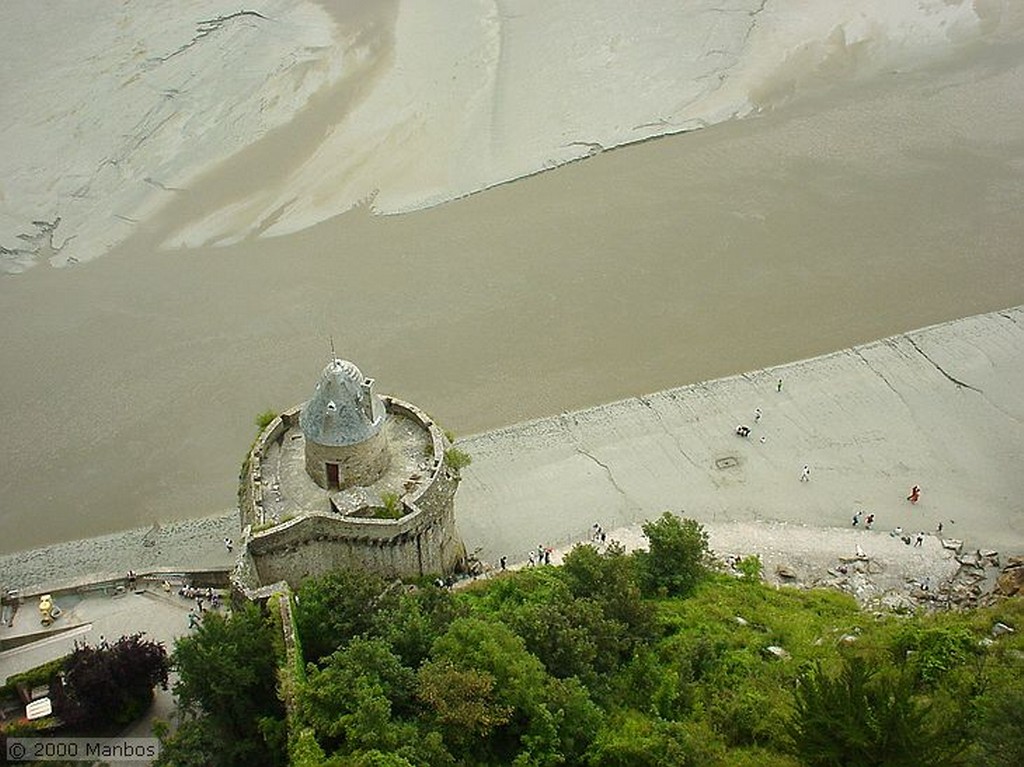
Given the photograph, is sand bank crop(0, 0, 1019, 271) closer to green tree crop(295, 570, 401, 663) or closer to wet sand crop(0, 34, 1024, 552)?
wet sand crop(0, 34, 1024, 552)

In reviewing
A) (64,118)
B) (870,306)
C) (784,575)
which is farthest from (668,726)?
(64,118)

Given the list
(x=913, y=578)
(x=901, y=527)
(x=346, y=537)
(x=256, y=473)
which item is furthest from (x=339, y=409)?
(x=901, y=527)

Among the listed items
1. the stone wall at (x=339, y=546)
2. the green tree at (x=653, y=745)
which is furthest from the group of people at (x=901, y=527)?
the stone wall at (x=339, y=546)

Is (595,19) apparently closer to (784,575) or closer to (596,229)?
(596,229)

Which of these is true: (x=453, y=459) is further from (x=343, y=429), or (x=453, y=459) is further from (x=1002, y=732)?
(x=1002, y=732)

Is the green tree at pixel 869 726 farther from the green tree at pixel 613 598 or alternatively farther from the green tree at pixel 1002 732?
the green tree at pixel 613 598

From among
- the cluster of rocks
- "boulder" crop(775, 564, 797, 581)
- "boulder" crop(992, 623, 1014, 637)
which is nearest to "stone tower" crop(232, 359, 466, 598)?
the cluster of rocks
